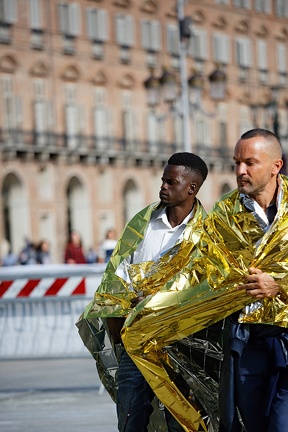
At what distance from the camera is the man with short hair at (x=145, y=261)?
6.98 m

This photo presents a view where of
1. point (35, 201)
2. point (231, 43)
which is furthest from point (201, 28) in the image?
point (35, 201)

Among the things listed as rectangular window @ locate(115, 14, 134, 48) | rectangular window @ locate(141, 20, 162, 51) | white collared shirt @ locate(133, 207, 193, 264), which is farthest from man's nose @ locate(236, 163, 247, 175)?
rectangular window @ locate(141, 20, 162, 51)

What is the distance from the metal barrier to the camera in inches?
617

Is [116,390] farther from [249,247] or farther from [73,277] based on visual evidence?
[73,277]

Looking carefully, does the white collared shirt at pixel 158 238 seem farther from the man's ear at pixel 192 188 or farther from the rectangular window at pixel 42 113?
the rectangular window at pixel 42 113

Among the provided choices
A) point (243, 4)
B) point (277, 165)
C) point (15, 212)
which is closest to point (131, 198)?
point (15, 212)

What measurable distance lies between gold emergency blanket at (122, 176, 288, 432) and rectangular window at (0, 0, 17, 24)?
154 feet

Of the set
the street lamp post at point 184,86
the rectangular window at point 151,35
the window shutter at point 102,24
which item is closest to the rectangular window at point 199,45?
the rectangular window at point 151,35

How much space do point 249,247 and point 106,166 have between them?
5057 centimetres

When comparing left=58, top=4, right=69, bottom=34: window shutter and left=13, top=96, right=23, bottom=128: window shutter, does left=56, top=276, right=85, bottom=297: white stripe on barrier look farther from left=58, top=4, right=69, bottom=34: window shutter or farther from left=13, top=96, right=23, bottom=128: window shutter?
left=58, top=4, right=69, bottom=34: window shutter

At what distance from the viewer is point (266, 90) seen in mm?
68375

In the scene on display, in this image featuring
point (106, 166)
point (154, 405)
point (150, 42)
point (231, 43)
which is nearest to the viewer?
point (154, 405)

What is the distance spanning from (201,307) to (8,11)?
47686 millimetres

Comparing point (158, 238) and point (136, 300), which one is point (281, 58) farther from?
point (136, 300)
